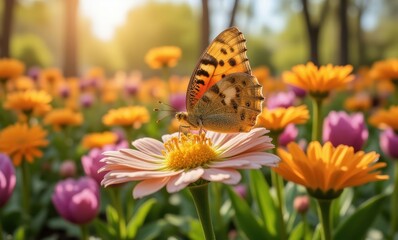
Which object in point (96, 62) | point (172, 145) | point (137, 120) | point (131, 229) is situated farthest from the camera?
point (96, 62)

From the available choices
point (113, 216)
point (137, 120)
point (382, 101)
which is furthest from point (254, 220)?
point (382, 101)

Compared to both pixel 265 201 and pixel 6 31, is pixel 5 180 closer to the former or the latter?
pixel 265 201

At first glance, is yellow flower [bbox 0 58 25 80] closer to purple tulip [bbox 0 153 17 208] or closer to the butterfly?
purple tulip [bbox 0 153 17 208]

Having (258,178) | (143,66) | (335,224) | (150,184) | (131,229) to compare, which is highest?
(150,184)

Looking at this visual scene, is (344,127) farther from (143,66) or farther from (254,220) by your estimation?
(143,66)

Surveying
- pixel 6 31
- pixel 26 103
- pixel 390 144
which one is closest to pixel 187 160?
pixel 390 144

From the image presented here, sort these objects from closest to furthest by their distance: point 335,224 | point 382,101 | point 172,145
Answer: point 172,145 → point 335,224 → point 382,101

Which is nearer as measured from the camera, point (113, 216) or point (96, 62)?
point (113, 216)
